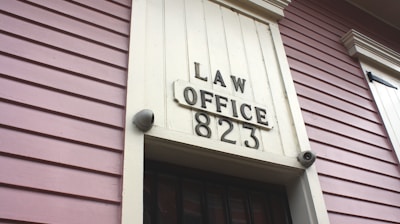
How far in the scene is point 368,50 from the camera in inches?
156

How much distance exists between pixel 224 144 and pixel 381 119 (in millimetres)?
2001

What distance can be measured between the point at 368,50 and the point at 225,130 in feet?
7.99

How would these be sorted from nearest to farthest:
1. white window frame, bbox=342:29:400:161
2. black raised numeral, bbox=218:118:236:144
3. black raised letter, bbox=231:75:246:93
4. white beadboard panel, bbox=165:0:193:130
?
1. white beadboard panel, bbox=165:0:193:130
2. black raised numeral, bbox=218:118:236:144
3. black raised letter, bbox=231:75:246:93
4. white window frame, bbox=342:29:400:161

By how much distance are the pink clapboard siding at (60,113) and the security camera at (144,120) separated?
9cm

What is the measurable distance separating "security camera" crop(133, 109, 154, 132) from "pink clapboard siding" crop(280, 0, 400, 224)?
1.31m

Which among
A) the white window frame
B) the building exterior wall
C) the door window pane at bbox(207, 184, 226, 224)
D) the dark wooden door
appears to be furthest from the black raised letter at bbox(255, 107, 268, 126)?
the white window frame

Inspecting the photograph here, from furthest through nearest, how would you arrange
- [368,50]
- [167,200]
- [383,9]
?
1. [383,9]
2. [368,50]
3. [167,200]

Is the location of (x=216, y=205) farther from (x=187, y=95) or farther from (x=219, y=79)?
(x=219, y=79)

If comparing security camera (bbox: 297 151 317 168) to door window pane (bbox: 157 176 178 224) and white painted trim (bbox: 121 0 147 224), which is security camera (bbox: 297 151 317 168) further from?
white painted trim (bbox: 121 0 147 224)

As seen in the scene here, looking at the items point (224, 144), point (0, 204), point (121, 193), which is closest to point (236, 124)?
point (224, 144)

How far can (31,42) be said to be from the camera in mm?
1926

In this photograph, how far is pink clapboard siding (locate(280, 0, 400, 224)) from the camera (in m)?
2.67

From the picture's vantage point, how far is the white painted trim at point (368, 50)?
385 centimetres

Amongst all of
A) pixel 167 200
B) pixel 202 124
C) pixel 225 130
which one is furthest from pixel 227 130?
pixel 167 200
